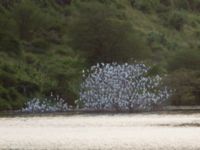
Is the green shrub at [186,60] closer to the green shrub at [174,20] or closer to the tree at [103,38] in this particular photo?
the tree at [103,38]

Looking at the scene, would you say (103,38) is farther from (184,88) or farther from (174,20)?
(174,20)

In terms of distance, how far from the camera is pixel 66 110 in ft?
192

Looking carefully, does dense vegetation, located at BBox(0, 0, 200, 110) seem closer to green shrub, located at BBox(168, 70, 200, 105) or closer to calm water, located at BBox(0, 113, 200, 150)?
green shrub, located at BBox(168, 70, 200, 105)

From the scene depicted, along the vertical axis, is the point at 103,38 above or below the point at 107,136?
above

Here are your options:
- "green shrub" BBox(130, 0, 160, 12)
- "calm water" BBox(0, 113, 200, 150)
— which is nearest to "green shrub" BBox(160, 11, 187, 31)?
"green shrub" BBox(130, 0, 160, 12)

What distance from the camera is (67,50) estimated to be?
84688mm

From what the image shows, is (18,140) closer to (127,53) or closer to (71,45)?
(127,53)

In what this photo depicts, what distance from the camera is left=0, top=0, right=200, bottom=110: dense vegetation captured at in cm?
6625

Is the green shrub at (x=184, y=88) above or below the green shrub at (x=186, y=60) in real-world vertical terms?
below

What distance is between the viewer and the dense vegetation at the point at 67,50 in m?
66.2

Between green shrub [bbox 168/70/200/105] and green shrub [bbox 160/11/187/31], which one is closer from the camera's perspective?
green shrub [bbox 168/70/200/105]

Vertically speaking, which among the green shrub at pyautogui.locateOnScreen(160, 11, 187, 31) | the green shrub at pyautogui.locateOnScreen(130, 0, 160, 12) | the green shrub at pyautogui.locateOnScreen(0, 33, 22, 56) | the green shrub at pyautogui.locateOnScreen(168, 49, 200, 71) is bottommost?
the green shrub at pyautogui.locateOnScreen(168, 49, 200, 71)

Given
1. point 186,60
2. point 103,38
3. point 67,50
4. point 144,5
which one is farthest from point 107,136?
point 144,5

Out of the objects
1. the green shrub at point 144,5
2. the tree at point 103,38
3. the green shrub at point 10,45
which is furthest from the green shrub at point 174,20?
the green shrub at point 10,45
